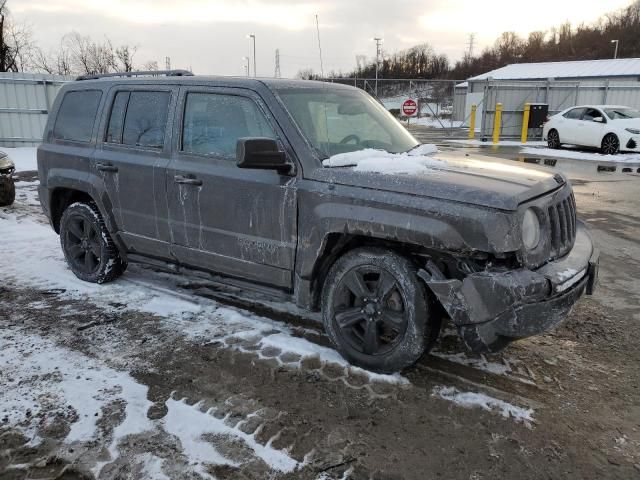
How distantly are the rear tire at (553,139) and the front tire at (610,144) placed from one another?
6.55ft

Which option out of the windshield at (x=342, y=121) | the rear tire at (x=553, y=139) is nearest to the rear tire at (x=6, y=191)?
the windshield at (x=342, y=121)

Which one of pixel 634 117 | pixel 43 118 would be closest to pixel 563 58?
pixel 634 117

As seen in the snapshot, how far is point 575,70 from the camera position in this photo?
43.1 meters

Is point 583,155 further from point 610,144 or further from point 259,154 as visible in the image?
point 259,154

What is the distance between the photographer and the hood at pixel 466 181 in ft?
9.63

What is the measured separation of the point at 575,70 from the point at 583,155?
3093 centimetres

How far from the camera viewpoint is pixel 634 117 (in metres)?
17.0

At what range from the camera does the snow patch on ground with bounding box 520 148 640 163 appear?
15.9 m

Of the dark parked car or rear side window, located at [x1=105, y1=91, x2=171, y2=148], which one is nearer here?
the dark parked car

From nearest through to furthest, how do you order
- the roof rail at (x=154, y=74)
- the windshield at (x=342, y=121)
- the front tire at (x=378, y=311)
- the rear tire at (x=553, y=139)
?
the front tire at (x=378, y=311), the windshield at (x=342, y=121), the roof rail at (x=154, y=74), the rear tire at (x=553, y=139)

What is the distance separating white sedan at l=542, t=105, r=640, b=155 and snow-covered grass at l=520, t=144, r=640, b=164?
31 centimetres

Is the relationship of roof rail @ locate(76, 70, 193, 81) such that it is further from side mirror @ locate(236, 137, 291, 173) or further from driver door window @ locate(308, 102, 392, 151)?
side mirror @ locate(236, 137, 291, 173)

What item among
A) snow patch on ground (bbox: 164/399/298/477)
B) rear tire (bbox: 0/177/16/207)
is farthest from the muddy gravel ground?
rear tire (bbox: 0/177/16/207)

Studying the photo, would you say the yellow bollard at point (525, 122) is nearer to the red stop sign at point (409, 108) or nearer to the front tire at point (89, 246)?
the red stop sign at point (409, 108)
